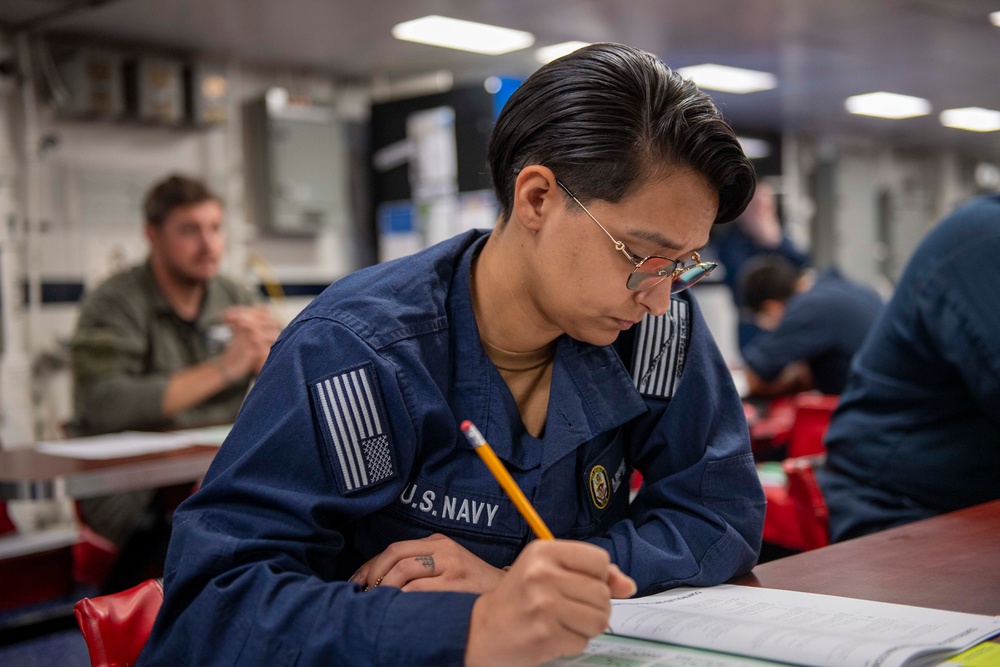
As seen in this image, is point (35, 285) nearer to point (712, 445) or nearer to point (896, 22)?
point (712, 445)

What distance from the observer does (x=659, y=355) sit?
1.36m

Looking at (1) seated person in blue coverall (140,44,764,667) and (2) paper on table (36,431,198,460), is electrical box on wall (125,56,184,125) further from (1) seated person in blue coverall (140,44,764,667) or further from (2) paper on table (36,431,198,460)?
(1) seated person in blue coverall (140,44,764,667)

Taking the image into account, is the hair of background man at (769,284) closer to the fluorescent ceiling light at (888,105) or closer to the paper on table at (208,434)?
the paper on table at (208,434)

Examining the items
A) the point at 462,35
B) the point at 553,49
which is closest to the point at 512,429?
the point at 462,35

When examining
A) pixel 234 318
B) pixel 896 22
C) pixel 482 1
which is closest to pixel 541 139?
pixel 234 318

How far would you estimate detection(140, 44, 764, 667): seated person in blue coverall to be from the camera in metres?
0.93

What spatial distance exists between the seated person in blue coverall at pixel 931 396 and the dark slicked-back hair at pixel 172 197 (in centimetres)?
255

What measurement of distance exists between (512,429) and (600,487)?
6.7 inches

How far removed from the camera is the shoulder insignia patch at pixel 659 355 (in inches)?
53.1

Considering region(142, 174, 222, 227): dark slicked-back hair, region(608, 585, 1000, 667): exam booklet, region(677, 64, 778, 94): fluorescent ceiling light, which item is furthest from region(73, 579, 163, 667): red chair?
region(677, 64, 778, 94): fluorescent ceiling light

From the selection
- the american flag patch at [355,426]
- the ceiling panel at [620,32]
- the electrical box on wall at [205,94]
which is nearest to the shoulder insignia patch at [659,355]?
the american flag patch at [355,426]

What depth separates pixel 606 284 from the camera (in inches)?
48.0

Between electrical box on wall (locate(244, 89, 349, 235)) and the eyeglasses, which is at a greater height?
electrical box on wall (locate(244, 89, 349, 235))

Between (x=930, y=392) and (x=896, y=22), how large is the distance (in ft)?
13.0
